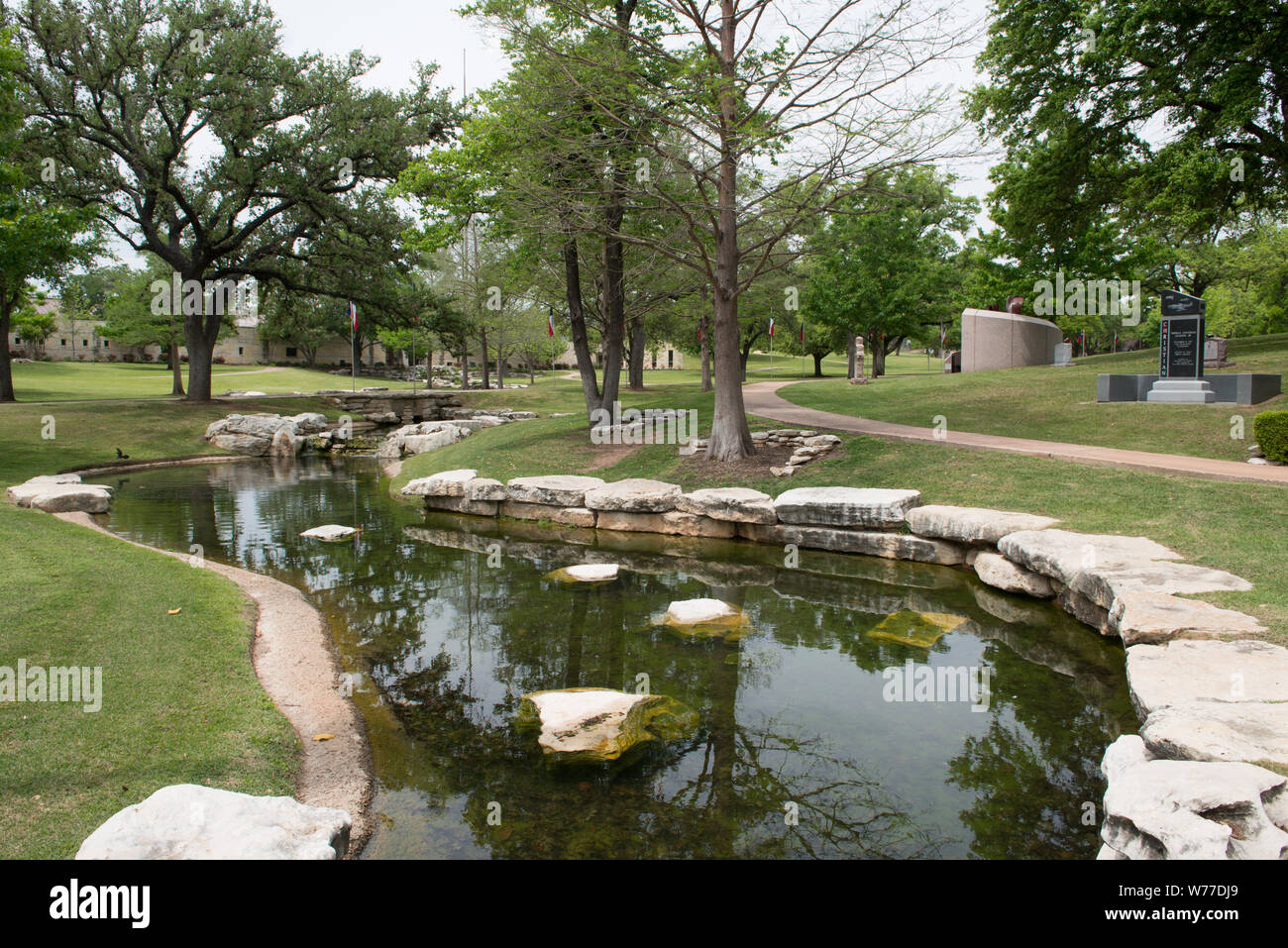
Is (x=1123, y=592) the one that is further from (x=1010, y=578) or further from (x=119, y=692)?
(x=119, y=692)

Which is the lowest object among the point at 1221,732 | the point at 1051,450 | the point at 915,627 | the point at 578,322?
the point at 915,627

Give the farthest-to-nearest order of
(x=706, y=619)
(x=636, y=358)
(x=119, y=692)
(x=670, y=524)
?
1. (x=636, y=358)
2. (x=670, y=524)
3. (x=706, y=619)
4. (x=119, y=692)

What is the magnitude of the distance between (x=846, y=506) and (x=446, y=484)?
8612 mm

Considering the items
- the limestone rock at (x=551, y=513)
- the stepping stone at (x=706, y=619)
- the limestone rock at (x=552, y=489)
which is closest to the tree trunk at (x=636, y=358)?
the limestone rock at (x=552, y=489)

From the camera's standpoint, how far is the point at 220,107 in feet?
Answer: 88.0

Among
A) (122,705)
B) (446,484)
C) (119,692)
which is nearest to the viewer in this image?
(122,705)

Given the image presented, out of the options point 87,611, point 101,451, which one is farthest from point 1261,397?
point 101,451

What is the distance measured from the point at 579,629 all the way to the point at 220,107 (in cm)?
2733

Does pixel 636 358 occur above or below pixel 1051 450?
above

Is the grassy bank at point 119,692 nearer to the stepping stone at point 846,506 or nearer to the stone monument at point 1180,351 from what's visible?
Answer: the stepping stone at point 846,506

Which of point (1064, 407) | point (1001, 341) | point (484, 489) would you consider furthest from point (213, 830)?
point (1001, 341)

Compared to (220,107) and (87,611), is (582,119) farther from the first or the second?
(220,107)

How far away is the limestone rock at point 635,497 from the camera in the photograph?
14.0 m

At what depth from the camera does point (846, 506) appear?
39.7ft
